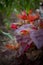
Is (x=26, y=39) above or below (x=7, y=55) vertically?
above

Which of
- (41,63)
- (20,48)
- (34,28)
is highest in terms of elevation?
(34,28)

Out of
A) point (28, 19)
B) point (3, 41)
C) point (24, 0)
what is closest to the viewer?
point (24, 0)

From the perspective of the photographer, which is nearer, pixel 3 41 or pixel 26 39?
pixel 26 39

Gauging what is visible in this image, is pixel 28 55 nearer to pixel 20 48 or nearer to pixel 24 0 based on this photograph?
pixel 20 48

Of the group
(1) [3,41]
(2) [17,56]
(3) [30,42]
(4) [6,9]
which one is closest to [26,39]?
(3) [30,42]

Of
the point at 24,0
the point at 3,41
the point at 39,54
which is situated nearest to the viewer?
the point at 24,0

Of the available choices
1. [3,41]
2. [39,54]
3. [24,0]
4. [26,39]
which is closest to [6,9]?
[24,0]

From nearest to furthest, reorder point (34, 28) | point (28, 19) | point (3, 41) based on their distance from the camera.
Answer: point (34, 28) → point (28, 19) → point (3, 41)

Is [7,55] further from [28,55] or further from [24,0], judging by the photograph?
[24,0]

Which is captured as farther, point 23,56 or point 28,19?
point 28,19
